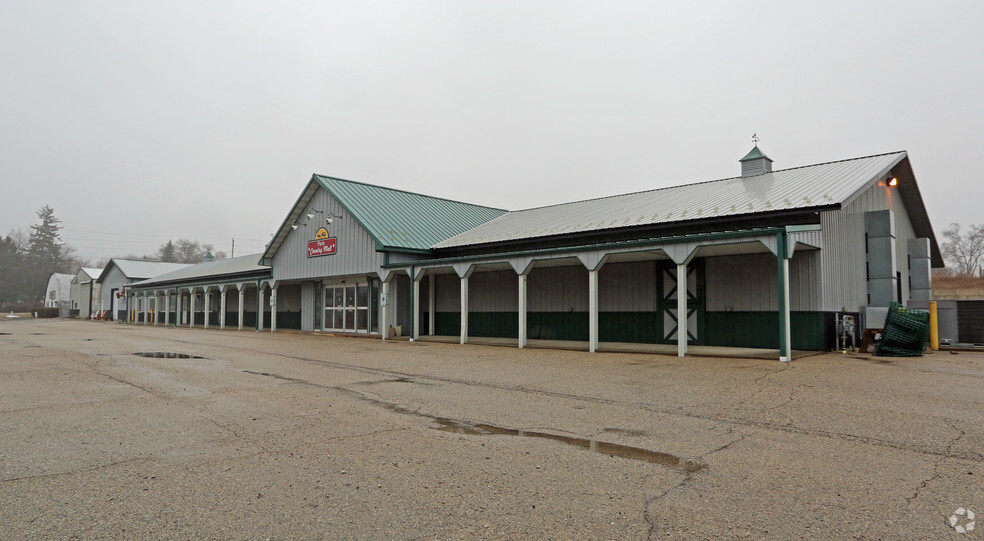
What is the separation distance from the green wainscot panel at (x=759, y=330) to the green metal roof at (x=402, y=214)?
1151cm

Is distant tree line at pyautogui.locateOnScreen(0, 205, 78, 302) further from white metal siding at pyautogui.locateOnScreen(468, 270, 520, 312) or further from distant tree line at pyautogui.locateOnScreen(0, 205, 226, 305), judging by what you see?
white metal siding at pyautogui.locateOnScreen(468, 270, 520, 312)

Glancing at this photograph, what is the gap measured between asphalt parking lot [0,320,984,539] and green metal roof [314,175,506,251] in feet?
42.0

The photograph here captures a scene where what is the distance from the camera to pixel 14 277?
270 ft

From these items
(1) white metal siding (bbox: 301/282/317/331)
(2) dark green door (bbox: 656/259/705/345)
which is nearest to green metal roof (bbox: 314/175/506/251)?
(1) white metal siding (bbox: 301/282/317/331)

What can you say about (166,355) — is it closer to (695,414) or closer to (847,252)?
(695,414)

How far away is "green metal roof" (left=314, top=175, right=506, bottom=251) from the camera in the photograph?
75.6 feet

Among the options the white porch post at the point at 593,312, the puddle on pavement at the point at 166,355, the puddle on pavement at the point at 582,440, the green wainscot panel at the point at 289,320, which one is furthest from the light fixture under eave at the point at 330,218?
the puddle on pavement at the point at 582,440

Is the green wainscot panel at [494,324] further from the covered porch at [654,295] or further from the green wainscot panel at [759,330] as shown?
the green wainscot panel at [759,330]

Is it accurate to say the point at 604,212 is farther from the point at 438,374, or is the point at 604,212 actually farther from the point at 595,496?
the point at 595,496

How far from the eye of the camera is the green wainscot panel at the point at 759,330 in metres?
15.0

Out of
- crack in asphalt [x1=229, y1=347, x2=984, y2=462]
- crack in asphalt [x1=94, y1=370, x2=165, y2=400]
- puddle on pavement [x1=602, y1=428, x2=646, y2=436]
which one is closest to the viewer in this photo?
crack in asphalt [x1=229, y1=347, x2=984, y2=462]

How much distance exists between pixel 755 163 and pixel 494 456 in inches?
757

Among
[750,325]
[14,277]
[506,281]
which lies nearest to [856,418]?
[750,325]

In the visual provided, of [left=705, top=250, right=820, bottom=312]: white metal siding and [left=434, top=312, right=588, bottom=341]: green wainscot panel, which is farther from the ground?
[left=705, top=250, right=820, bottom=312]: white metal siding
